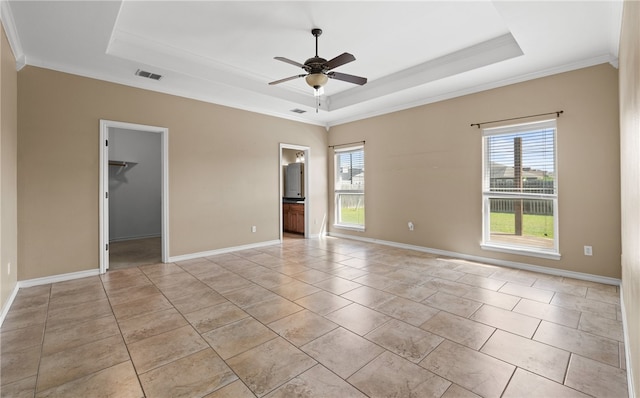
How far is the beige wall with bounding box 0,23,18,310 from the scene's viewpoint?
281cm

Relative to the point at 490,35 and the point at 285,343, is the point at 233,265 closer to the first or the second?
the point at 285,343

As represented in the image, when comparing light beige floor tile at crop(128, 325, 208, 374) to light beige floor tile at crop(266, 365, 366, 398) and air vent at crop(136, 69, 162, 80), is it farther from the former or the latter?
air vent at crop(136, 69, 162, 80)

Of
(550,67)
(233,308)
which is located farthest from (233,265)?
(550,67)

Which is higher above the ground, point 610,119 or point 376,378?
point 610,119

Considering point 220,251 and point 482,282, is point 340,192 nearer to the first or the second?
point 220,251

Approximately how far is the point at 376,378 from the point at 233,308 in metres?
1.67

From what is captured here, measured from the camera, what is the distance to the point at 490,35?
368cm

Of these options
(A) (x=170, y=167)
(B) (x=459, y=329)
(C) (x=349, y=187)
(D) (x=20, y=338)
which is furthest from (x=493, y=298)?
(A) (x=170, y=167)

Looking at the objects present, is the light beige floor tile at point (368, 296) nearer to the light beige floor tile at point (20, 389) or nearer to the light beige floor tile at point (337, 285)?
the light beige floor tile at point (337, 285)

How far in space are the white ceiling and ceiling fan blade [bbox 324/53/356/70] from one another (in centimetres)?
53

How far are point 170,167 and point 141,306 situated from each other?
250cm

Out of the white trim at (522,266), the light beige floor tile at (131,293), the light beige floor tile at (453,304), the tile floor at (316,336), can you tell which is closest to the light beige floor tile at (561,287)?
the tile floor at (316,336)

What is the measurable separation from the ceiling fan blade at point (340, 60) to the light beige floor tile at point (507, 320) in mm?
2817

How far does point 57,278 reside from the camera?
3.82 metres
